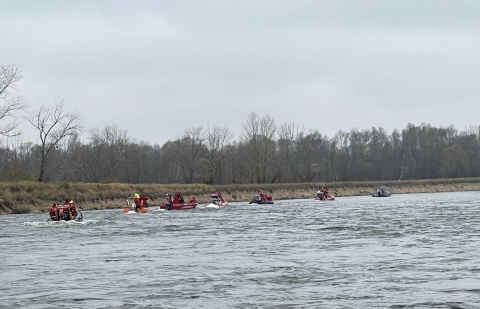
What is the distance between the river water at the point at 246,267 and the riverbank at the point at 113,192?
23.7 meters

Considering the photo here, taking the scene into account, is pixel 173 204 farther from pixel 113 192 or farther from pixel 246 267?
pixel 246 267

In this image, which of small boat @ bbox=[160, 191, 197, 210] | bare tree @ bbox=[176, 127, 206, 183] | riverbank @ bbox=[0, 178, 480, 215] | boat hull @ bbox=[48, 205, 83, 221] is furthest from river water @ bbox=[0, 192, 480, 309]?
bare tree @ bbox=[176, 127, 206, 183]

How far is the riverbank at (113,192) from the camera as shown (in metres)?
61.4

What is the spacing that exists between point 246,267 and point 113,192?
5018 cm

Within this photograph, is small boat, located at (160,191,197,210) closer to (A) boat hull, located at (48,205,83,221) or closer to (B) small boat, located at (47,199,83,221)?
(B) small boat, located at (47,199,83,221)

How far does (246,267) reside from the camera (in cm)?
2256

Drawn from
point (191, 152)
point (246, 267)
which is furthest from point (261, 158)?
point (246, 267)

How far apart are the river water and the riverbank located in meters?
23.7

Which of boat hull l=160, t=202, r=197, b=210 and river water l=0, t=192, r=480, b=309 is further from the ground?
boat hull l=160, t=202, r=197, b=210

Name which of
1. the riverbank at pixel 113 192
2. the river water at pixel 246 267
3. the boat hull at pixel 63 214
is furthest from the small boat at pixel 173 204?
the river water at pixel 246 267

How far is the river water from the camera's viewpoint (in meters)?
17.0

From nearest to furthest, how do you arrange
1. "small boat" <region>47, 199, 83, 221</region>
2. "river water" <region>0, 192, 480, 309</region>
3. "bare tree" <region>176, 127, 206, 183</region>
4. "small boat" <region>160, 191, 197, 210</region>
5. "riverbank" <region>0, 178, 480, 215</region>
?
"river water" <region>0, 192, 480, 309</region>
"small boat" <region>47, 199, 83, 221</region>
"riverbank" <region>0, 178, 480, 215</region>
"small boat" <region>160, 191, 197, 210</region>
"bare tree" <region>176, 127, 206, 183</region>

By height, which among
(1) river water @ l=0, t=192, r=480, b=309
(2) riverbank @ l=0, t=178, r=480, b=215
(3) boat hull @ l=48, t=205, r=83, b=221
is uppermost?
(2) riverbank @ l=0, t=178, r=480, b=215

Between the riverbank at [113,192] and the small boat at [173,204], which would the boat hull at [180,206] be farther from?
the riverbank at [113,192]
